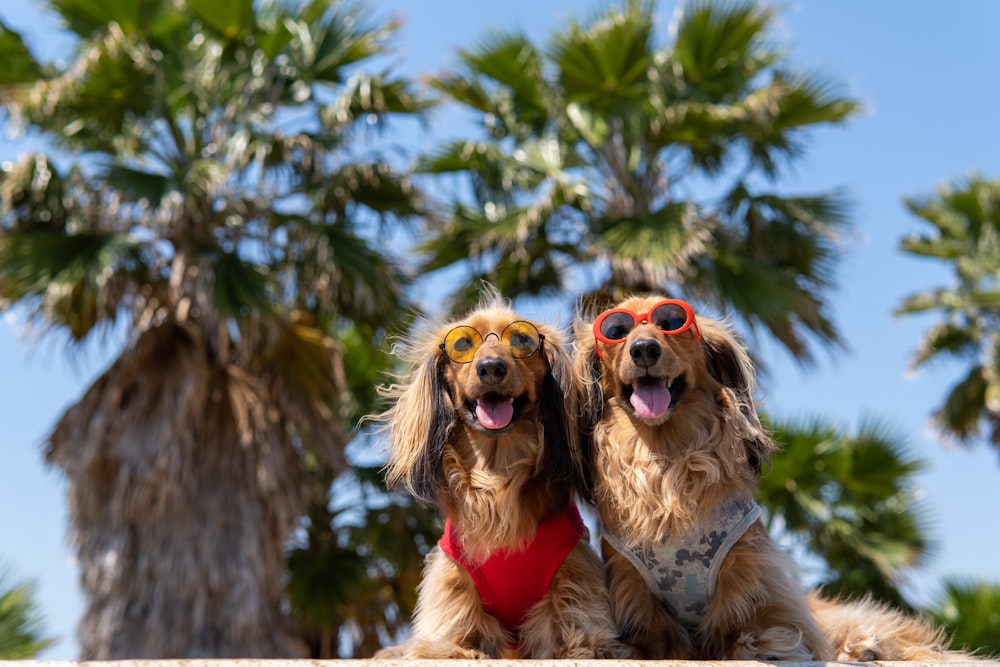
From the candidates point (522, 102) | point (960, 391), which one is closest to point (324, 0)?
point (522, 102)

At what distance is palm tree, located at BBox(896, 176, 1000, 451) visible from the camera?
1595cm

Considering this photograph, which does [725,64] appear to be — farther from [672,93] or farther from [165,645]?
[165,645]

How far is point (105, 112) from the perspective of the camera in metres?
10.2

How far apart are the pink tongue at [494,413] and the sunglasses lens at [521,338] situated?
225 millimetres

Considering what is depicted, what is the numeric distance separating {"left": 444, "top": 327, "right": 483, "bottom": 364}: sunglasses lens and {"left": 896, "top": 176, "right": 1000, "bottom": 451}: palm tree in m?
13.8

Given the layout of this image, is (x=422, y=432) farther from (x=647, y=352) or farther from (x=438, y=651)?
(x=647, y=352)

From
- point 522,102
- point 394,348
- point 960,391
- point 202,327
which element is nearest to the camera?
point 394,348

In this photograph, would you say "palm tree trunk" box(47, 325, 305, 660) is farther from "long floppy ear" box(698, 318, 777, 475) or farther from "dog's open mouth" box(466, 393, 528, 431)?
"long floppy ear" box(698, 318, 777, 475)

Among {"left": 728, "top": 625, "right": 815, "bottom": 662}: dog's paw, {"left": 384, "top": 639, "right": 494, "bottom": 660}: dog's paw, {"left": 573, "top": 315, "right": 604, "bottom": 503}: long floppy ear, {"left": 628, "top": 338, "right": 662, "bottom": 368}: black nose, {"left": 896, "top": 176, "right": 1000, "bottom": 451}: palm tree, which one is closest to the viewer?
{"left": 728, "top": 625, "right": 815, "bottom": 662}: dog's paw

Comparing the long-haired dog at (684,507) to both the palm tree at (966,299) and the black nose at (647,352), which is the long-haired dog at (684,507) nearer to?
the black nose at (647,352)

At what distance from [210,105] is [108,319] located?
2.49 metres

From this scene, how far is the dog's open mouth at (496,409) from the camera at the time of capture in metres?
3.77

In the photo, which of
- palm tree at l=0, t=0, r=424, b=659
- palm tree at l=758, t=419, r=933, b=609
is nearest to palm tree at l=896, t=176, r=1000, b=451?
palm tree at l=758, t=419, r=933, b=609

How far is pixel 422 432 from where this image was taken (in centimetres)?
400
